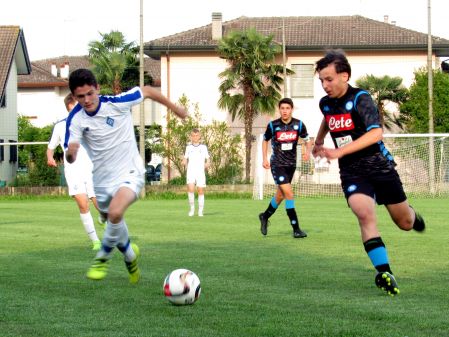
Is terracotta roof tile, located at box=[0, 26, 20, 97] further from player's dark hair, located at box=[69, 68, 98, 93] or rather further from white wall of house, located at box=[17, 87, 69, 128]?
player's dark hair, located at box=[69, 68, 98, 93]

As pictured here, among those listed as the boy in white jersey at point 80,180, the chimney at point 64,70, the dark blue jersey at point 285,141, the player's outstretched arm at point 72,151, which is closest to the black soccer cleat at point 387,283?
the player's outstretched arm at point 72,151

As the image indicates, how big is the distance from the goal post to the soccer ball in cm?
2412

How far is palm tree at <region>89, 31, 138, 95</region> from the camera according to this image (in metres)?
62.6

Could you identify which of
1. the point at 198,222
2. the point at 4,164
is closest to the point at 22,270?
the point at 198,222

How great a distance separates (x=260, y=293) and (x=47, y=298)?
1748mm

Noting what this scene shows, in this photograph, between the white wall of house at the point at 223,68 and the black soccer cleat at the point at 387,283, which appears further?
the white wall of house at the point at 223,68

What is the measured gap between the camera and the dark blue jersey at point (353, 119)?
25.4 feet

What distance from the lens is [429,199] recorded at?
30328 millimetres

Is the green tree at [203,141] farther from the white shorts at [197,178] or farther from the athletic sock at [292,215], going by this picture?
the athletic sock at [292,215]

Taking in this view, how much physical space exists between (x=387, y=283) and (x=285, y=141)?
23.9 ft

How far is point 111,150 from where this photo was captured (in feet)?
27.3

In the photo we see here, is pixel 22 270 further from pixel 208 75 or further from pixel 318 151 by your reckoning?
pixel 208 75

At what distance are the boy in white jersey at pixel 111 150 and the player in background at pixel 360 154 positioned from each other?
158 cm

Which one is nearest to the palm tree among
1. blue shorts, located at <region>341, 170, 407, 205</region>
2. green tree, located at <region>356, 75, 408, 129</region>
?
green tree, located at <region>356, 75, 408, 129</region>
